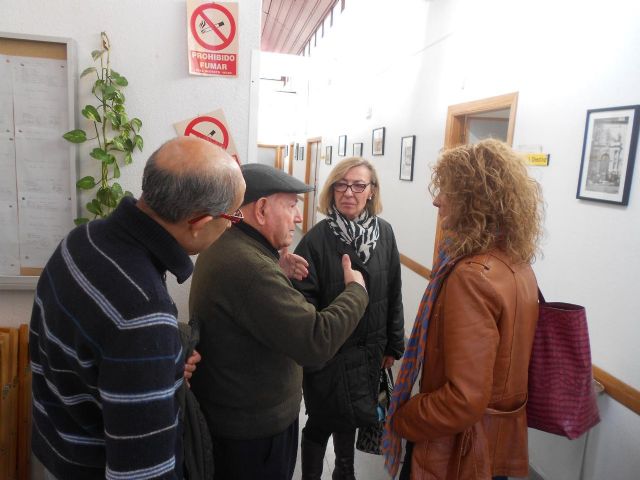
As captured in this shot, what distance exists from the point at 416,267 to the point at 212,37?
9.38 ft

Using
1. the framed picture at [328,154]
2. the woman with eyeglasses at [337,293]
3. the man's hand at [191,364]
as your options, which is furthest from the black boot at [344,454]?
the framed picture at [328,154]

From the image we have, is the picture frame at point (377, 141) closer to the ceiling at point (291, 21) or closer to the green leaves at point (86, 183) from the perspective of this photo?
the ceiling at point (291, 21)

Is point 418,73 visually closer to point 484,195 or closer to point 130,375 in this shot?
point 484,195

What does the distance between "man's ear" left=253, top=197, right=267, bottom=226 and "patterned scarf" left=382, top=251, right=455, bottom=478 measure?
507 mm

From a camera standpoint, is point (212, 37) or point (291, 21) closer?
point (212, 37)

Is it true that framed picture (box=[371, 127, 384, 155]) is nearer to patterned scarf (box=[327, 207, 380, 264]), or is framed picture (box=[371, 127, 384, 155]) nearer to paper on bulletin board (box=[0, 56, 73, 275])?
patterned scarf (box=[327, 207, 380, 264])

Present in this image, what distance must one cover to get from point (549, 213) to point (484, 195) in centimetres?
140

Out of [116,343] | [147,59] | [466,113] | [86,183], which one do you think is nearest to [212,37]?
[147,59]

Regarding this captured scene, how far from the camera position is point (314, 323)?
1.12 metres

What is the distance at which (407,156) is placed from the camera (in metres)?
4.20

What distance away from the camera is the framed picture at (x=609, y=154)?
69.9 inches

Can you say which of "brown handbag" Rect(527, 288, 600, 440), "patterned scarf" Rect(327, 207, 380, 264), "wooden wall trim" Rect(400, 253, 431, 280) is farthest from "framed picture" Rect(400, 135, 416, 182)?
"brown handbag" Rect(527, 288, 600, 440)

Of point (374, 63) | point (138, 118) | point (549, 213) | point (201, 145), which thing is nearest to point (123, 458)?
point (201, 145)

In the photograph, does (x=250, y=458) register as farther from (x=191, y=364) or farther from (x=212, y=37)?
(x=212, y=37)
